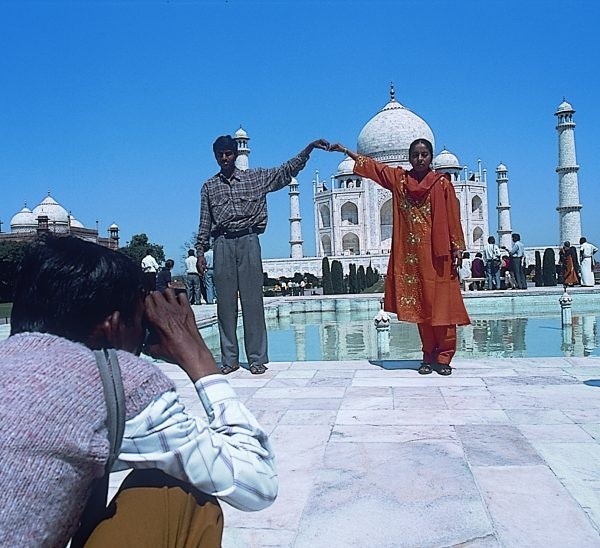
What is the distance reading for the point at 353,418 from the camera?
2.97m

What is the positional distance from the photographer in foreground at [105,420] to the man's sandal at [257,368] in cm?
310

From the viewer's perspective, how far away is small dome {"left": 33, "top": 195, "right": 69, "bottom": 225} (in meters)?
44.2

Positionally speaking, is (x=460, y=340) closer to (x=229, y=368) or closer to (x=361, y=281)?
(x=229, y=368)

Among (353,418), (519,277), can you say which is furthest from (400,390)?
(519,277)

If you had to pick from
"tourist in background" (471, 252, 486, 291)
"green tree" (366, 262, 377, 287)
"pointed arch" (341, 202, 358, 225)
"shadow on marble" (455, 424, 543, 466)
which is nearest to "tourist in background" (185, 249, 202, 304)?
"tourist in background" (471, 252, 486, 291)

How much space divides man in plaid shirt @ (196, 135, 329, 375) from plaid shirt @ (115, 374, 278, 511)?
10.4 ft

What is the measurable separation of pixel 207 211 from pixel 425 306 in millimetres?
1533

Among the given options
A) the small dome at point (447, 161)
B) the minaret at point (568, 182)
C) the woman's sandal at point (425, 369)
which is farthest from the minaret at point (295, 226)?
the woman's sandal at point (425, 369)

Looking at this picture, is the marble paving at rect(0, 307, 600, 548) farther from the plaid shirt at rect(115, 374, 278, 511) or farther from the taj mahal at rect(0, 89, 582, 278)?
the taj mahal at rect(0, 89, 582, 278)

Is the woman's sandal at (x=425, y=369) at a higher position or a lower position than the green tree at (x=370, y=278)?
lower

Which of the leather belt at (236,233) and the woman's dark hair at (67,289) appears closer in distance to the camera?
the woman's dark hair at (67,289)

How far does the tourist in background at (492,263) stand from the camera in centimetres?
1520

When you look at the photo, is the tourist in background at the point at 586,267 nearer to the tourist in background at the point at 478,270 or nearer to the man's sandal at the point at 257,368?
the tourist in background at the point at 478,270

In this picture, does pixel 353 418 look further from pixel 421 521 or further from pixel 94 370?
pixel 94 370
